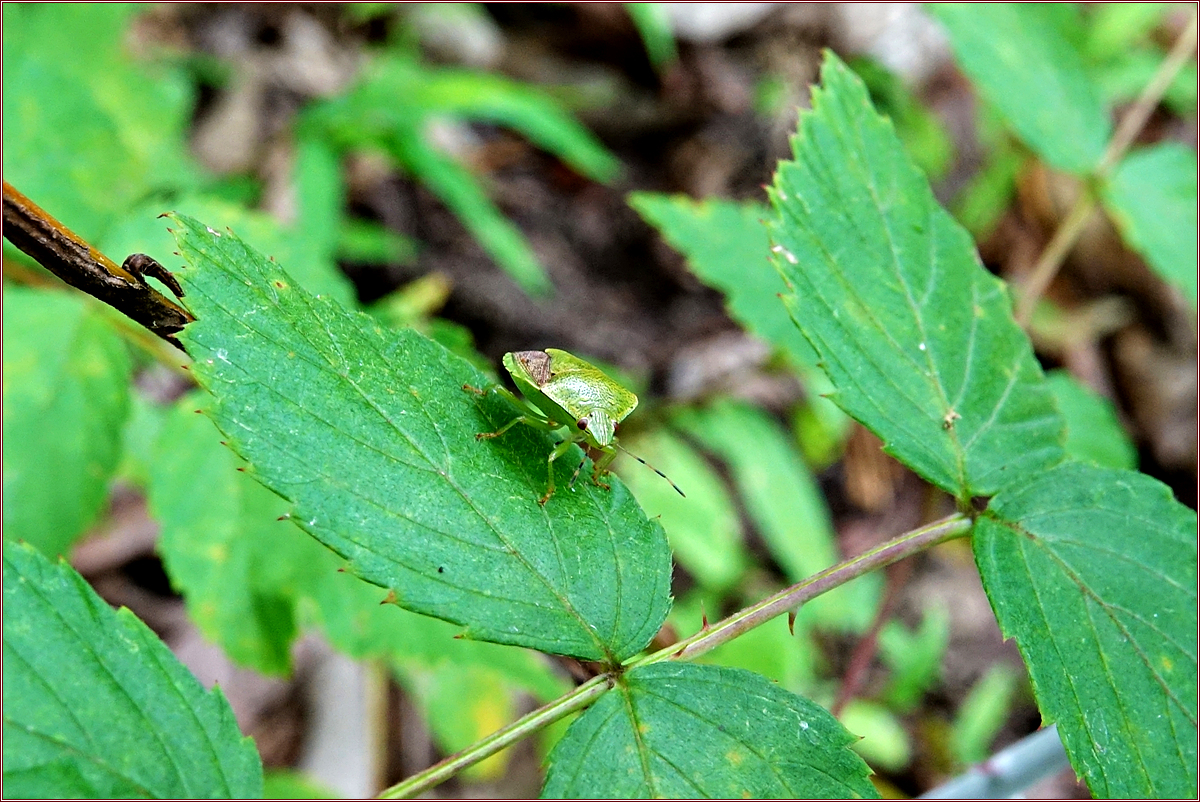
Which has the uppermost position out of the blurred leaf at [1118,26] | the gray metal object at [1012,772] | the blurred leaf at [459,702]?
the blurred leaf at [1118,26]

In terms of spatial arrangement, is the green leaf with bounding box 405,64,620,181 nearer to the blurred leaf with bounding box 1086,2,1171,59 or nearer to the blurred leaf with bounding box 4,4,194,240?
the blurred leaf with bounding box 4,4,194,240

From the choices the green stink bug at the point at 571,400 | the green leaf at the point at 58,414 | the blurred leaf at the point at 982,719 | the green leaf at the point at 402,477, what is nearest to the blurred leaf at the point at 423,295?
the green leaf at the point at 58,414

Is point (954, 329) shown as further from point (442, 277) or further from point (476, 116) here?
point (476, 116)

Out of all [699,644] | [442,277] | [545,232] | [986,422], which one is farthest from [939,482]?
[545,232]

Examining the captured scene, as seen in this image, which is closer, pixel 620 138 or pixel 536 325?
pixel 536 325

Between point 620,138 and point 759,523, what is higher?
point 620,138

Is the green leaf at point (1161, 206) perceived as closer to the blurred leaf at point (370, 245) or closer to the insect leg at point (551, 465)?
the insect leg at point (551, 465)

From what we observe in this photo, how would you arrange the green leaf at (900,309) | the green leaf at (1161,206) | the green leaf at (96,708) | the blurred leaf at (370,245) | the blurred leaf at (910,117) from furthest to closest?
the blurred leaf at (910,117) < the blurred leaf at (370,245) < the green leaf at (1161,206) < the green leaf at (900,309) < the green leaf at (96,708)
